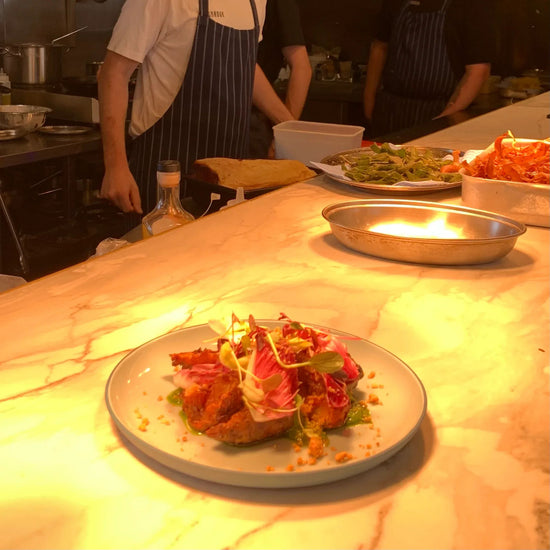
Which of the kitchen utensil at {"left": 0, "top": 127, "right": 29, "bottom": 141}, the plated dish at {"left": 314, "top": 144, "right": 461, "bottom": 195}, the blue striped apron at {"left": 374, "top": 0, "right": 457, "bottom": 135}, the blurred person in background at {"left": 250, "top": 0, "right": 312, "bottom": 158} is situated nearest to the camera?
the plated dish at {"left": 314, "top": 144, "right": 461, "bottom": 195}

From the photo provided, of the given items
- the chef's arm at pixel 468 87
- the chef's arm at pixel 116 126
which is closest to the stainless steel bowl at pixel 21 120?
the chef's arm at pixel 116 126

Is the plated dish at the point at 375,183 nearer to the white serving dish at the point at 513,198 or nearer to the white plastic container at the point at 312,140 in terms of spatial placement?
the white serving dish at the point at 513,198

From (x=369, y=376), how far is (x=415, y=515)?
242 mm

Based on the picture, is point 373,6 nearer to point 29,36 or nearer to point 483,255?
point 29,36

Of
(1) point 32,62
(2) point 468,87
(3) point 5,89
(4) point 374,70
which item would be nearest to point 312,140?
(2) point 468,87

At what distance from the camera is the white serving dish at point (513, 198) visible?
1677mm

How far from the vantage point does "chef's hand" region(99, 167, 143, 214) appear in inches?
127

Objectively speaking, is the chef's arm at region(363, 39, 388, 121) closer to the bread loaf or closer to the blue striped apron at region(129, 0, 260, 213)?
the blue striped apron at region(129, 0, 260, 213)

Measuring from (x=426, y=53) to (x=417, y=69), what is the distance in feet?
0.40

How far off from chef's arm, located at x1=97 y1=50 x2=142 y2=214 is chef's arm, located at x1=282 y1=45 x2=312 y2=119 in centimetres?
128

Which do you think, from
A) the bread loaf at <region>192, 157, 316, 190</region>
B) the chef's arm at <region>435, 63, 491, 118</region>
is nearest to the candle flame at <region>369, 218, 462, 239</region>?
the bread loaf at <region>192, 157, 316, 190</region>

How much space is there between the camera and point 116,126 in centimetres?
315

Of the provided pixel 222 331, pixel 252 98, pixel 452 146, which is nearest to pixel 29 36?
pixel 252 98

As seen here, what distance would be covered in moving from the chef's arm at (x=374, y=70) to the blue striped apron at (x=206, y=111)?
7.32 feet
